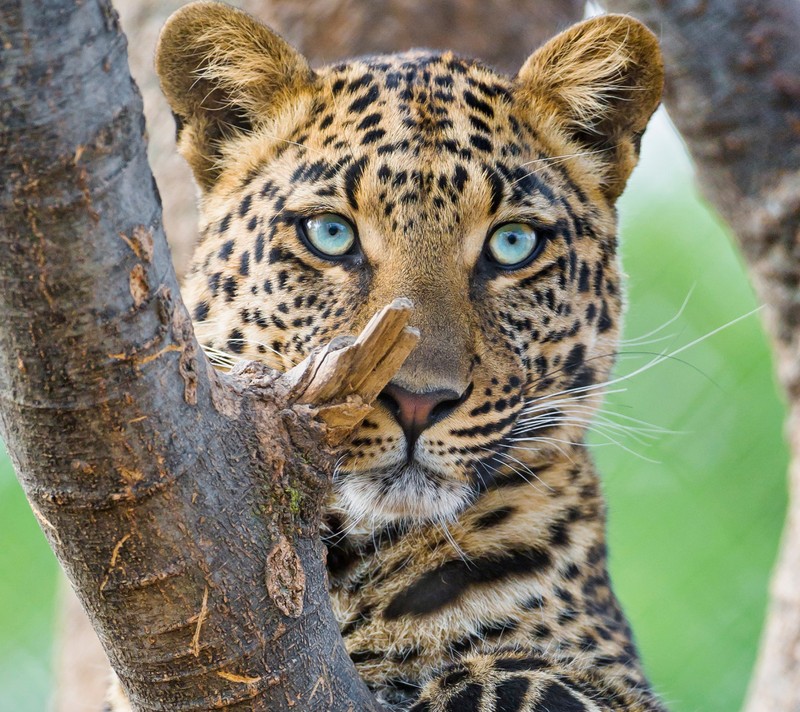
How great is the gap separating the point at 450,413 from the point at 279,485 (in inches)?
37.9

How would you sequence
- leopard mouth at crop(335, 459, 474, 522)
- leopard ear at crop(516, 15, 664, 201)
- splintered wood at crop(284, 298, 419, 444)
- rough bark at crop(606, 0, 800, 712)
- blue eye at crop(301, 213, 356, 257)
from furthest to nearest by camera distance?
1. rough bark at crop(606, 0, 800, 712)
2. leopard ear at crop(516, 15, 664, 201)
3. blue eye at crop(301, 213, 356, 257)
4. leopard mouth at crop(335, 459, 474, 522)
5. splintered wood at crop(284, 298, 419, 444)

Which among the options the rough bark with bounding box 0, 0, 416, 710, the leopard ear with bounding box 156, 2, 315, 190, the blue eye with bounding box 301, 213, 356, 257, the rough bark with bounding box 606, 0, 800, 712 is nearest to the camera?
the rough bark with bounding box 0, 0, 416, 710

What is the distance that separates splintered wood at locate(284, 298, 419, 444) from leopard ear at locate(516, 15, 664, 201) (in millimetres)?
2174

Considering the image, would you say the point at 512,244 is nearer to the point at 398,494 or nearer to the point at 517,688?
the point at 398,494

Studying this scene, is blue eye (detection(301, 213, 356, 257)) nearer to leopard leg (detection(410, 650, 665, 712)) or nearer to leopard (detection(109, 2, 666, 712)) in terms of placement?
leopard (detection(109, 2, 666, 712))

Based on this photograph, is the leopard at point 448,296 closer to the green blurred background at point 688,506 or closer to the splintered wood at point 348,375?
the splintered wood at point 348,375

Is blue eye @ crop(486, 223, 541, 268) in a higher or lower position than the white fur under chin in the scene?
higher

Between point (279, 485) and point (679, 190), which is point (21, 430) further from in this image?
point (679, 190)

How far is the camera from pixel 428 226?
379 centimetres

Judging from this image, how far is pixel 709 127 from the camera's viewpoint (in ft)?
16.8

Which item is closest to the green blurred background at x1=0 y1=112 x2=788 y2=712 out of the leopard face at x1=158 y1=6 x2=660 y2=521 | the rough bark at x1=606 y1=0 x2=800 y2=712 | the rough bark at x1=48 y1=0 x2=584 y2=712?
the rough bark at x1=48 y1=0 x2=584 y2=712

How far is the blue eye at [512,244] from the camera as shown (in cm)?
399

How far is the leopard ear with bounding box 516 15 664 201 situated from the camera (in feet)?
14.6

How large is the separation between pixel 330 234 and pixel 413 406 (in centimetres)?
90
